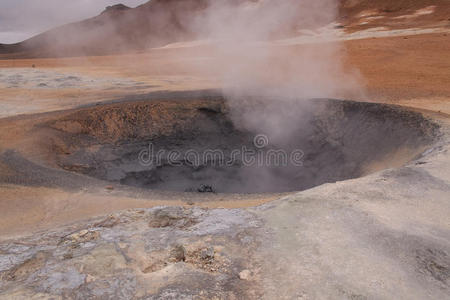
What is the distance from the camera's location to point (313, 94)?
7.57m

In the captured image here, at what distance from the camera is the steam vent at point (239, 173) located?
189 cm

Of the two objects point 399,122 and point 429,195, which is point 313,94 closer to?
point 399,122

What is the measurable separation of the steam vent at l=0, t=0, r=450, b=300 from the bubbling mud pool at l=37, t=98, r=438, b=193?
0.09ft

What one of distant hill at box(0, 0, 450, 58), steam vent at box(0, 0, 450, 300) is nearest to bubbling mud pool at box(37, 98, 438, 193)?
steam vent at box(0, 0, 450, 300)

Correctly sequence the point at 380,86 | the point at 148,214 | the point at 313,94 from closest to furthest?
the point at 148,214, the point at 313,94, the point at 380,86

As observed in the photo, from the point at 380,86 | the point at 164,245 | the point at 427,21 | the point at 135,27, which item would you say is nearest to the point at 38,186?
the point at 164,245

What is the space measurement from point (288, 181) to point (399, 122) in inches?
89.0

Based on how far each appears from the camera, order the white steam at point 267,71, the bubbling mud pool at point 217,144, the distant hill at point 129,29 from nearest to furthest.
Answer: the bubbling mud pool at point 217,144 < the white steam at point 267,71 < the distant hill at point 129,29

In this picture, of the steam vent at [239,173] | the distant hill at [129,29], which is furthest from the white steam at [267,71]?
the distant hill at [129,29]

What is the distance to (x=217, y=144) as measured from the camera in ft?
25.2

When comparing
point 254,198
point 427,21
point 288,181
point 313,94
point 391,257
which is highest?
point 427,21

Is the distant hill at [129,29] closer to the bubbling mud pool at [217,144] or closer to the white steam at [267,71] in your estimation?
the white steam at [267,71]

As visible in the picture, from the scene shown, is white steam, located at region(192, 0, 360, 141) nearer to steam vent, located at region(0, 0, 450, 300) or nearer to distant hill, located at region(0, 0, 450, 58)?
steam vent, located at region(0, 0, 450, 300)

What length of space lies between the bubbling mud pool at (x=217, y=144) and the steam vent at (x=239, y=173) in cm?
3
